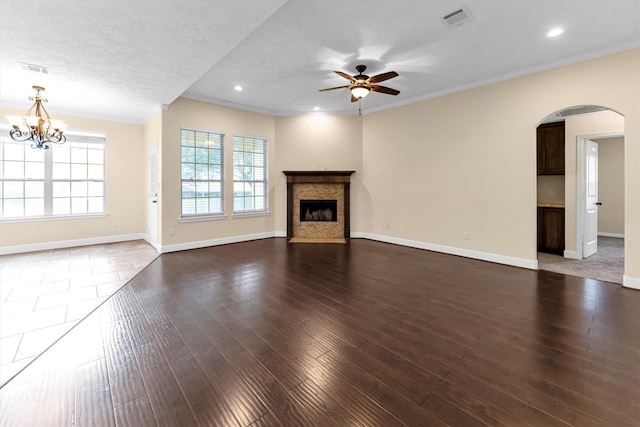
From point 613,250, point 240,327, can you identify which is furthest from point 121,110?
point 613,250

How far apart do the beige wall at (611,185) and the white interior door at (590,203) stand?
8.95 feet

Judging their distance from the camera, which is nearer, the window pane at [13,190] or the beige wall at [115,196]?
the window pane at [13,190]

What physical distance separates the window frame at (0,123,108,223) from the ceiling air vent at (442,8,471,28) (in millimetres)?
6736

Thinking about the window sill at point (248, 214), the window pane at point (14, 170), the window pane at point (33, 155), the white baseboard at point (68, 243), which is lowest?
the white baseboard at point (68, 243)

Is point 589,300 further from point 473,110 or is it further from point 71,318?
point 71,318

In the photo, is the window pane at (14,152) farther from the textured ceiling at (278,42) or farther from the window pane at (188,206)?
the window pane at (188,206)

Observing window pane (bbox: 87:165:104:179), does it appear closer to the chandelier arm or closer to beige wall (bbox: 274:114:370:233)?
the chandelier arm

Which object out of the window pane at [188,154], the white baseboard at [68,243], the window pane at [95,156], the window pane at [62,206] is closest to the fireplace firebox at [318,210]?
the window pane at [188,154]

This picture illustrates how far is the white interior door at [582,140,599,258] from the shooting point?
4887mm

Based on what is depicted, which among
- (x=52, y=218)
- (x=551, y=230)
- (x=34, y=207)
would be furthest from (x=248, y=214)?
(x=551, y=230)

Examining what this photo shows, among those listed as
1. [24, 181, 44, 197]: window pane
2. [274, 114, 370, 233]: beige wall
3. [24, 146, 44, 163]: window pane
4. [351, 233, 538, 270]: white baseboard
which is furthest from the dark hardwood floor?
[24, 146, 44, 163]: window pane

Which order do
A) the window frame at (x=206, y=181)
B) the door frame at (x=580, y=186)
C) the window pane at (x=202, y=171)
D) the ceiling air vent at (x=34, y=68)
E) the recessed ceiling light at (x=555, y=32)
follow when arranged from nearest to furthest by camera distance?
the recessed ceiling light at (x=555, y=32) < the ceiling air vent at (x=34, y=68) < the door frame at (x=580, y=186) < the window frame at (x=206, y=181) < the window pane at (x=202, y=171)

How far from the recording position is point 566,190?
5.01 m

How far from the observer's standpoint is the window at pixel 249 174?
20.6ft
